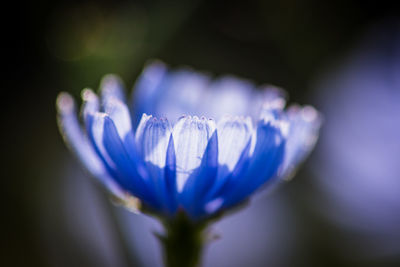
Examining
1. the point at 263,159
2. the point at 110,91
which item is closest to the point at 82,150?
the point at 110,91

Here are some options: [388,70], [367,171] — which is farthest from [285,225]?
[388,70]

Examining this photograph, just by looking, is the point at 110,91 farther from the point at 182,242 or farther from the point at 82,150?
the point at 182,242

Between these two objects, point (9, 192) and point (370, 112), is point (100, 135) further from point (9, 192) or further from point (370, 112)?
point (370, 112)

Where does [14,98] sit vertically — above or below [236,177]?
below

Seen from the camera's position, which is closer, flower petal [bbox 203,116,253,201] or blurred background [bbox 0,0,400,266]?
flower petal [bbox 203,116,253,201]

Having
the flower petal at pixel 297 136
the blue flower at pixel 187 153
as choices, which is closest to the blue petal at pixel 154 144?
the blue flower at pixel 187 153

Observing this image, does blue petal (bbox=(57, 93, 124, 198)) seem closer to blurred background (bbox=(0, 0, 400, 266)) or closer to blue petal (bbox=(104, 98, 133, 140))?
blue petal (bbox=(104, 98, 133, 140))

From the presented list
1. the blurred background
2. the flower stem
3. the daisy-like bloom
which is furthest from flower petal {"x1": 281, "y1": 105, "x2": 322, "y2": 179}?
the blurred background

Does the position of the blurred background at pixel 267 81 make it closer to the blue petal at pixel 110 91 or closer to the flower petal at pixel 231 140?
the blue petal at pixel 110 91
